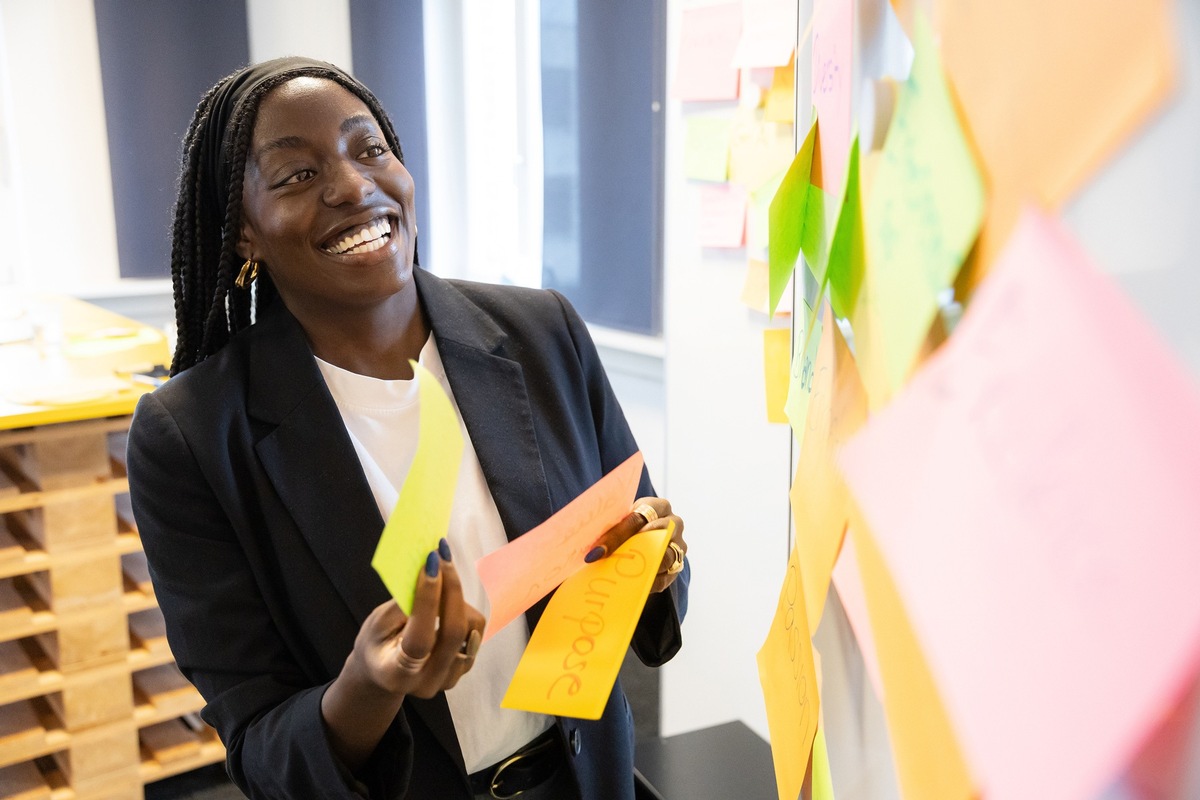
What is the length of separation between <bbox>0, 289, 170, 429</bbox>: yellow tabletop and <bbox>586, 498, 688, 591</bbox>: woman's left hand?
4.86 ft

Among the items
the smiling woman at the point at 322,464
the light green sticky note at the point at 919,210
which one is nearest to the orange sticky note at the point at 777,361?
the smiling woman at the point at 322,464

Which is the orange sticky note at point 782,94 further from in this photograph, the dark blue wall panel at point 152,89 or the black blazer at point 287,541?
the dark blue wall panel at point 152,89

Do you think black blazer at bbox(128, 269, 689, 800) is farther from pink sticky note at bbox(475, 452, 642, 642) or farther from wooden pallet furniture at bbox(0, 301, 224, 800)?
wooden pallet furniture at bbox(0, 301, 224, 800)

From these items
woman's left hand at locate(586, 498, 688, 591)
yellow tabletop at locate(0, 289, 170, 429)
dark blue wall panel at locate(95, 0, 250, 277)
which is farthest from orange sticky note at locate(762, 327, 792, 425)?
dark blue wall panel at locate(95, 0, 250, 277)

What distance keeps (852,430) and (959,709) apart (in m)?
0.15

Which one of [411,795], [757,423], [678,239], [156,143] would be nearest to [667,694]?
[757,423]

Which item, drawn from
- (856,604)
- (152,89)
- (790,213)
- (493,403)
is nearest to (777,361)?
(493,403)

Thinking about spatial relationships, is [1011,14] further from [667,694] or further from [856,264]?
[667,694]

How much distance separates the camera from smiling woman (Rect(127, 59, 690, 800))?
3.05 feet

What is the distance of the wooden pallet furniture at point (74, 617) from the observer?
6.38 feet

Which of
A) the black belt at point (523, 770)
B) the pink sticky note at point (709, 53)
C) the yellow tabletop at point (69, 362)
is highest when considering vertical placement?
the pink sticky note at point (709, 53)

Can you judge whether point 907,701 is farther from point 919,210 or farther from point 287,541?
point 287,541

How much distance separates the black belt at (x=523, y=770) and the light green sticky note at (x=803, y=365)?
21.8 inches

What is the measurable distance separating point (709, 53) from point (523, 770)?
1.26 metres
